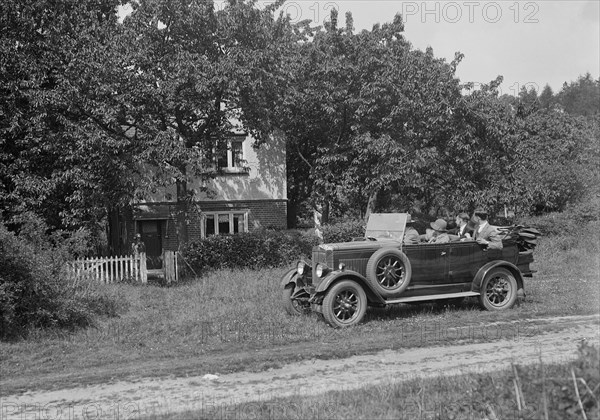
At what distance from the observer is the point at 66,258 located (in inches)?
427

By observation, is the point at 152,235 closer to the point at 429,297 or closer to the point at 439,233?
the point at 439,233

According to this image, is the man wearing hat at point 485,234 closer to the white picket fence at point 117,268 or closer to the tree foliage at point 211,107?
the tree foliage at point 211,107

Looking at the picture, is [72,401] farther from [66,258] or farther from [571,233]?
[571,233]

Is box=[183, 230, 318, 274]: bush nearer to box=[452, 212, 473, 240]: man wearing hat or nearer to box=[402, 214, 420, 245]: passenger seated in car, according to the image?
box=[452, 212, 473, 240]: man wearing hat

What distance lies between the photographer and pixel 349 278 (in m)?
9.77

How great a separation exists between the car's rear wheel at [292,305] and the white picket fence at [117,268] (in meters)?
5.41

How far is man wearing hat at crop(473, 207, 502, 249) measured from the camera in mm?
11016

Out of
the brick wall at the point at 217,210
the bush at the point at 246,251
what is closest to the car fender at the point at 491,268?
the bush at the point at 246,251

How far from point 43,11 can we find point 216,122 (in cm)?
526

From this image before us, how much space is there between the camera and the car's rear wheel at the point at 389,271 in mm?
9883

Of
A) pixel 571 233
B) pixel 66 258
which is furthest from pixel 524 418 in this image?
pixel 571 233

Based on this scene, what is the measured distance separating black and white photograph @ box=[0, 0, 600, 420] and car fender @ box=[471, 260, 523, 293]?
45 mm

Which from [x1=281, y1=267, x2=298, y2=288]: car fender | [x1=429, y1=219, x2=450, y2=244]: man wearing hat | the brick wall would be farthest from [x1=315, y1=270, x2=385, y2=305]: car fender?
the brick wall

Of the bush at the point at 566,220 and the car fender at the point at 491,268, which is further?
the bush at the point at 566,220
